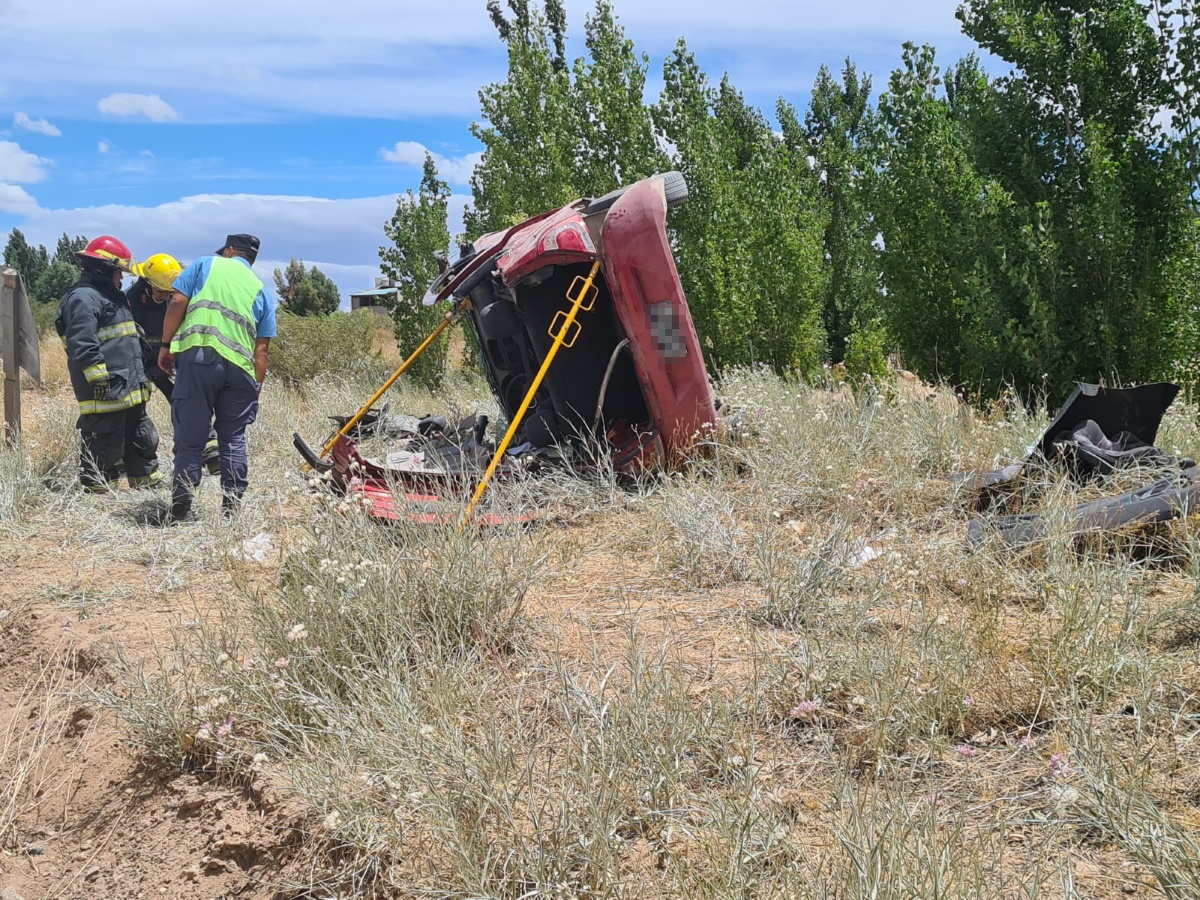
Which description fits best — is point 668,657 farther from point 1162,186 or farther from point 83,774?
point 1162,186

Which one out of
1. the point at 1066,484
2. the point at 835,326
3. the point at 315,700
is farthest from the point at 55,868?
the point at 835,326

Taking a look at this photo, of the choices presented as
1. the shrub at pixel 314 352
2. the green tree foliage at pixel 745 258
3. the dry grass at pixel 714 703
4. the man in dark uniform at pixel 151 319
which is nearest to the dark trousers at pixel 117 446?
the man in dark uniform at pixel 151 319

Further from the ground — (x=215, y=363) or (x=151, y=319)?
(x=151, y=319)

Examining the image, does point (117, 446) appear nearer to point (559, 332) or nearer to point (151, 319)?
point (151, 319)

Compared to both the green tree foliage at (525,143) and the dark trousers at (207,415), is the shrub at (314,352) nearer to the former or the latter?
the green tree foliage at (525,143)

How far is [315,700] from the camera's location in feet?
10.8

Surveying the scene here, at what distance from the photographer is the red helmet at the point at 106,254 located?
7.82m

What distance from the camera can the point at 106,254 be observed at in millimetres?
7852

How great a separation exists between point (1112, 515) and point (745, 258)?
24.0 feet

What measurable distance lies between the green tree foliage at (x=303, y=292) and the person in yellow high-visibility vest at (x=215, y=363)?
3910 cm

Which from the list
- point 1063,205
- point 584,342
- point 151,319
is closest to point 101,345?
point 151,319

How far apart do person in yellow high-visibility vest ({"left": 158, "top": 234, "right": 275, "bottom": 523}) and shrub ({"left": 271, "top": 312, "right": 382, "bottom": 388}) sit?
883 cm

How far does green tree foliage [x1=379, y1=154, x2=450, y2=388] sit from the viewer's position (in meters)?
15.8

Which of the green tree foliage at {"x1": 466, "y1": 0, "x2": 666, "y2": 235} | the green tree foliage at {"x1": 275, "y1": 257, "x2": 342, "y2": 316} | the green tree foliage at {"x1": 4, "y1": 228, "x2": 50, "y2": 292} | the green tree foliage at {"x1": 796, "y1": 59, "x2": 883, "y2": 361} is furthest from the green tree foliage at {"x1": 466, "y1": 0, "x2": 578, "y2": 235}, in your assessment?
the green tree foliage at {"x1": 4, "y1": 228, "x2": 50, "y2": 292}
